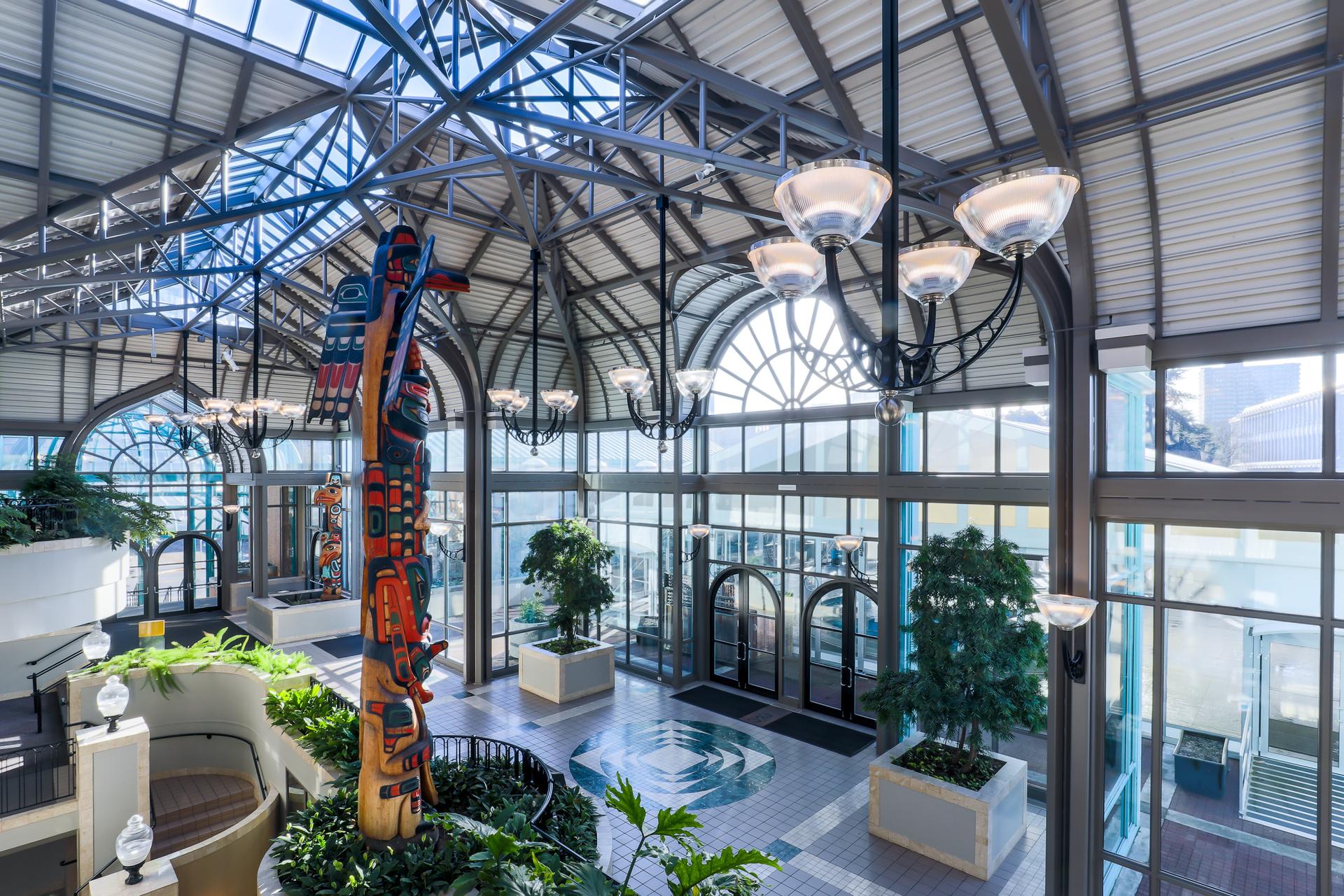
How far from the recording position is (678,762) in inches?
379

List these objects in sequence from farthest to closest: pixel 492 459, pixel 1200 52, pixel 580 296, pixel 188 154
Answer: pixel 492 459
pixel 580 296
pixel 188 154
pixel 1200 52

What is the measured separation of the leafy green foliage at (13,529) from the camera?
8539 mm

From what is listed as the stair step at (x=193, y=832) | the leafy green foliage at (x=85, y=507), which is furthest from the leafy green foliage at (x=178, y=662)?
the stair step at (x=193, y=832)

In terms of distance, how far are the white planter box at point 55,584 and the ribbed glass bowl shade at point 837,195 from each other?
11.0 m

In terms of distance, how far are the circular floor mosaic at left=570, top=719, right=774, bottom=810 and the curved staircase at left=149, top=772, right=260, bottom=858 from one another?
191 inches

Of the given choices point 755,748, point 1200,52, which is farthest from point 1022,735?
point 1200,52

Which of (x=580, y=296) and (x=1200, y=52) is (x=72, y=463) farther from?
(x=1200, y=52)

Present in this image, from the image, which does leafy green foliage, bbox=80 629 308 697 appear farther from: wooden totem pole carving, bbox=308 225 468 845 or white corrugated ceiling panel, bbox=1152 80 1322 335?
white corrugated ceiling panel, bbox=1152 80 1322 335

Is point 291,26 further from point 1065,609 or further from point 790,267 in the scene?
point 1065,609

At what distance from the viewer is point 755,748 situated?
10.1 m

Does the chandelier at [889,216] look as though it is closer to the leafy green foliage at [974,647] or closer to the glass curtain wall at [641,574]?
the leafy green foliage at [974,647]

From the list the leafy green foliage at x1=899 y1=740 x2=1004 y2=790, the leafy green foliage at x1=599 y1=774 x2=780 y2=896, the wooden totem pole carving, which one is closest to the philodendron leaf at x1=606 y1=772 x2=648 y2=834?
the leafy green foliage at x1=599 y1=774 x2=780 y2=896

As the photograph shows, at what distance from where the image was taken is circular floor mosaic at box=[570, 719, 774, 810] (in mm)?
8750

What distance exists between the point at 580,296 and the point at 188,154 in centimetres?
638
